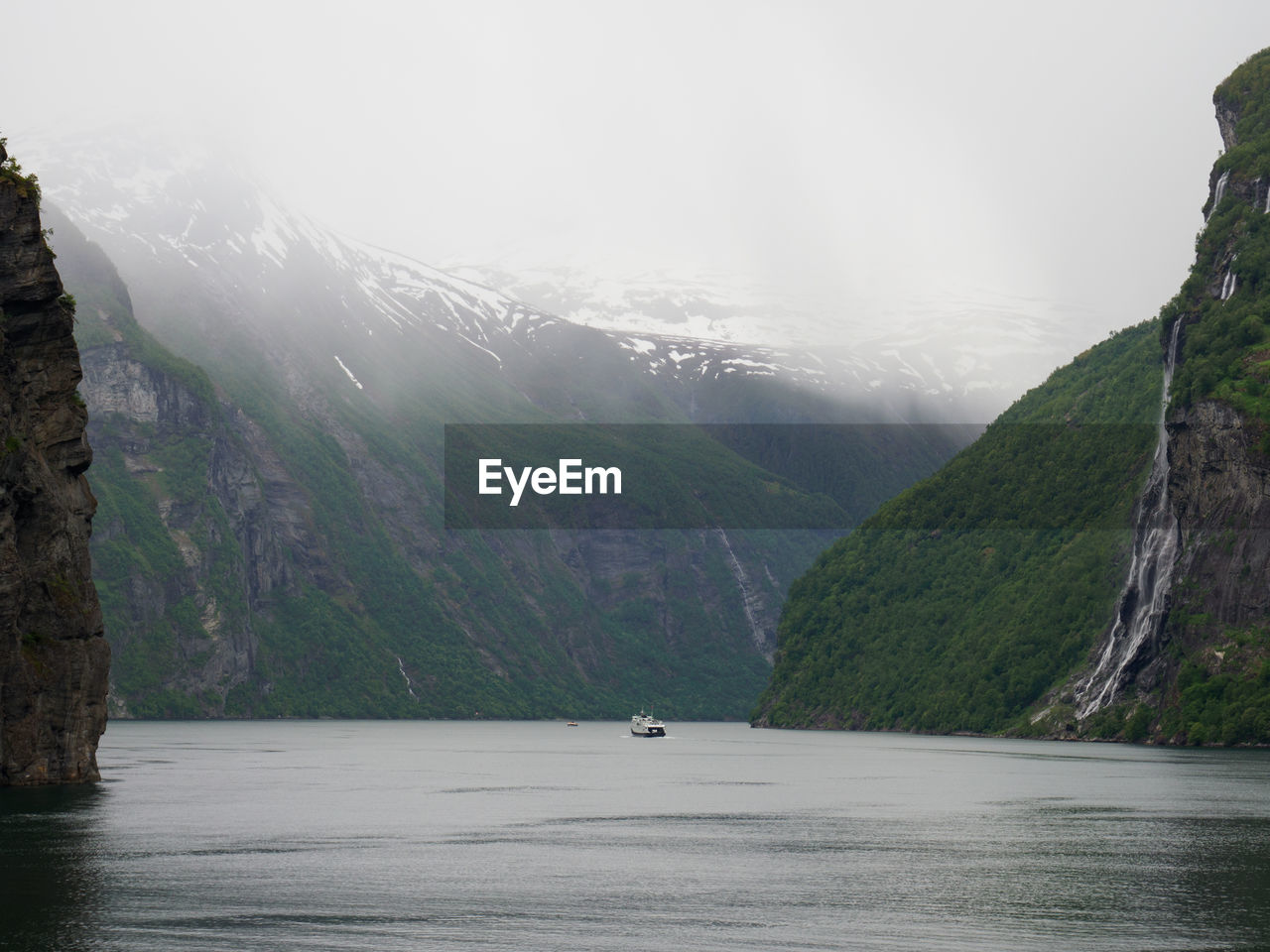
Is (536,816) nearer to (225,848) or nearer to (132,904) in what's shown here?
(225,848)

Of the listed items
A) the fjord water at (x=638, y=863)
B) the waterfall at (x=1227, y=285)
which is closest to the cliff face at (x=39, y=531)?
the fjord water at (x=638, y=863)

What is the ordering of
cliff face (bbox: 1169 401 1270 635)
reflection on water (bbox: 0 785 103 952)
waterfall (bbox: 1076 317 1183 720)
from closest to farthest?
reflection on water (bbox: 0 785 103 952) < cliff face (bbox: 1169 401 1270 635) < waterfall (bbox: 1076 317 1183 720)

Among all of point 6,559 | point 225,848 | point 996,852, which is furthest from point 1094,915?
point 6,559

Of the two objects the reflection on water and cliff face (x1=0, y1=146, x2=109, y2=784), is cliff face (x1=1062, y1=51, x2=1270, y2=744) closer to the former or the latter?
cliff face (x1=0, y1=146, x2=109, y2=784)

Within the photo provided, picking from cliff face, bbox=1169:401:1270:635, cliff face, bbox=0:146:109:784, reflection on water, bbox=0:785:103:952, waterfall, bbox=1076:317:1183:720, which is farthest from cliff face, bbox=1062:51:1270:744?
reflection on water, bbox=0:785:103:952

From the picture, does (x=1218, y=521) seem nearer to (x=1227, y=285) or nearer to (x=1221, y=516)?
(x=1221, y=516)

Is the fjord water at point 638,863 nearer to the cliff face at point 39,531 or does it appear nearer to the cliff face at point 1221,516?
the cliff face at point 39,531

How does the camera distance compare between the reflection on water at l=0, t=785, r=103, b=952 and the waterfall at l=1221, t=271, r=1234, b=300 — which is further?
the waterfall at l=1221, t=271, r=1234, b=300

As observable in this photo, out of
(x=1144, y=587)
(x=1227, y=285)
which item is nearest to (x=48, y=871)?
(x=1144, y=587)
